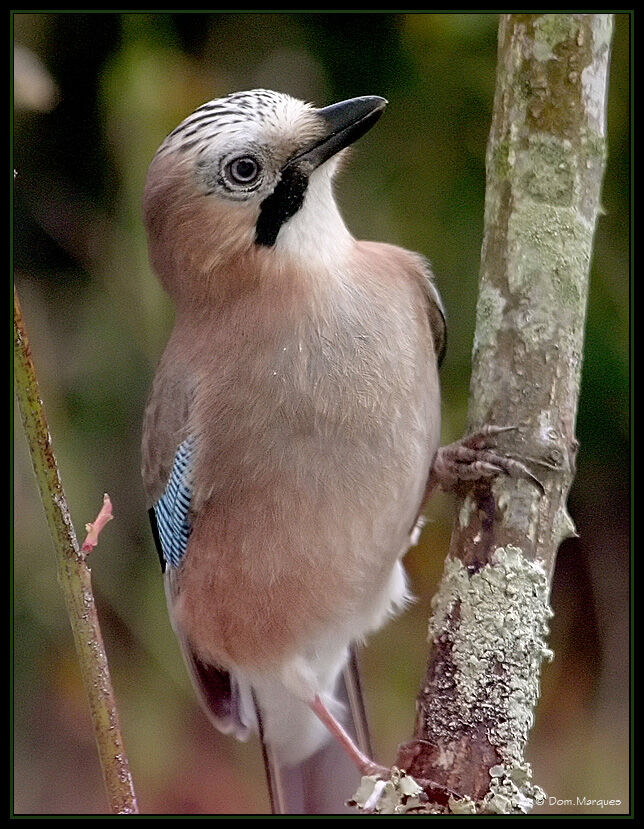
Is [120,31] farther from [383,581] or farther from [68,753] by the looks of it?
[68,753]

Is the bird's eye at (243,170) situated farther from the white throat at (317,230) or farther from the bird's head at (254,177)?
the white throat at (317,230)

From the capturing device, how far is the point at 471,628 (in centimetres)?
210

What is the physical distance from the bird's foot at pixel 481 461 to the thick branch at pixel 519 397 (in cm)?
2

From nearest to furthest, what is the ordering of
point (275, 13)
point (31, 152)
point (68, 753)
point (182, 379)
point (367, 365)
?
point (367, 365), point (182, 379), point (275, 13), point (31, 152), point (68, 753)

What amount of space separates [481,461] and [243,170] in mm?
798

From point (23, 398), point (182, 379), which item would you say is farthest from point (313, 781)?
point (23, 398)

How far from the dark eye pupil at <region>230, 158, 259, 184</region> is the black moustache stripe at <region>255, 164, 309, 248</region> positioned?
2.2 inches

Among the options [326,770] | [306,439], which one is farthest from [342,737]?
[306,439]

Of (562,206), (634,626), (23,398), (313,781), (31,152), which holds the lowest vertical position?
(313,781)

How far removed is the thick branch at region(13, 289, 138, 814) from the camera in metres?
1.82

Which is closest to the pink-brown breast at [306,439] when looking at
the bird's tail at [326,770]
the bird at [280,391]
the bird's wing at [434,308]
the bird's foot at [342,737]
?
the bird at [280,391]

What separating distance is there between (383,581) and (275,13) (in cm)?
150

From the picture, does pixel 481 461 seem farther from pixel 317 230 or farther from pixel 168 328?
pixel 168 328

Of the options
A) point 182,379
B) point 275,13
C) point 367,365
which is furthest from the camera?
point 275,13
